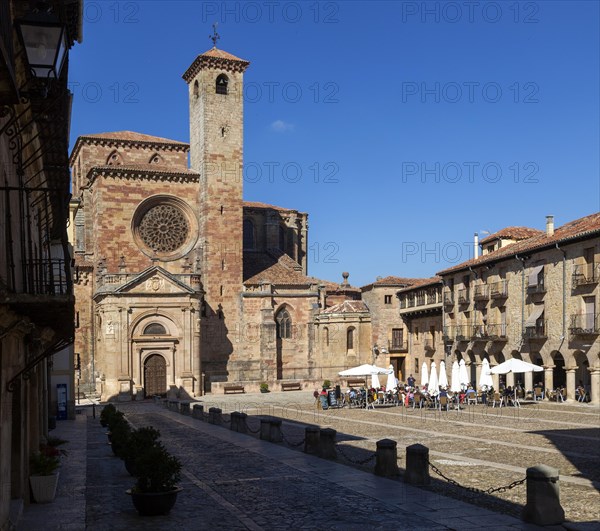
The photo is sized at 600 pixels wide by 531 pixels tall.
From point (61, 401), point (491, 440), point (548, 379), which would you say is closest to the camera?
point (491, 440)

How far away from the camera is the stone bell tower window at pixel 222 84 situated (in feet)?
176

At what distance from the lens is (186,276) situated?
48938 millimetres

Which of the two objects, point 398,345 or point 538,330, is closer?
point 538,330

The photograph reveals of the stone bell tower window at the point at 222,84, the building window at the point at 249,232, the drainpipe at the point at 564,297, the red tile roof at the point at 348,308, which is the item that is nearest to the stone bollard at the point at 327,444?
the drainpipe at the point at 564,297

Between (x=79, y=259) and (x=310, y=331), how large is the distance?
16.6 metres

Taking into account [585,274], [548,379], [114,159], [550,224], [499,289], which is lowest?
[548,379]

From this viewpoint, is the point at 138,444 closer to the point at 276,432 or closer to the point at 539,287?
the point at 276,432

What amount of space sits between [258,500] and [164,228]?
132 ft

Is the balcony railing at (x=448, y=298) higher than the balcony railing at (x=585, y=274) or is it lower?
lower

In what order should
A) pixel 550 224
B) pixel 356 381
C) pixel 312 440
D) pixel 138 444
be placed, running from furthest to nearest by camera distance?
pixel 356 381 → pixel 550 224 → pixel 312 440 → pixel 138 444

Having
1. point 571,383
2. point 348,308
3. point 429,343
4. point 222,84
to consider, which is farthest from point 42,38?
point 348,308

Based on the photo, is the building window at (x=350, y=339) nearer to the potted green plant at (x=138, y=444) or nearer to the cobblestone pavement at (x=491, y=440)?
the cobblestone pavement at (x=491, y=440)

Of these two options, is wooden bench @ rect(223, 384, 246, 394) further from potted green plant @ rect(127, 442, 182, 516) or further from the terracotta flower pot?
potted green plant @ rect(127, 442, 182, 516)

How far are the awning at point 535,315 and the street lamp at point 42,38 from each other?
116 ft
